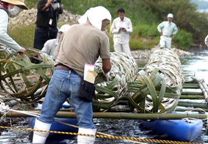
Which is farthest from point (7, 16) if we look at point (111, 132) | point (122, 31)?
point (122, 31)

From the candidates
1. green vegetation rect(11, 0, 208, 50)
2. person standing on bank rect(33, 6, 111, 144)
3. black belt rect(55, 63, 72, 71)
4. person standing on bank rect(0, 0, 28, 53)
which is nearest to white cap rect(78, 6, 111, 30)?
person standing on bank rect(33, 6, 111, 144)

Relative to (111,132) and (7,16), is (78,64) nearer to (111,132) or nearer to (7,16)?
(7,16)

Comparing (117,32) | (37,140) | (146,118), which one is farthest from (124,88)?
(117,32)

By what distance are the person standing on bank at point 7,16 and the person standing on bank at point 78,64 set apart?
106cm

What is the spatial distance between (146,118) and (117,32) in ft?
25.8

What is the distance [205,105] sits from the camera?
299 inches

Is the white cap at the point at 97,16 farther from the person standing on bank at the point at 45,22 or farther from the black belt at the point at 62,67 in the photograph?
the person standing on bank at the point at 45,22

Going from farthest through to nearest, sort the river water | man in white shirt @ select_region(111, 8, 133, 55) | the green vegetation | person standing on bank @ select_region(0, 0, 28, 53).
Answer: the green vegetation → man in white shirt @ select_region(111, 8, 133, 55) → the river water → person standing on bank @ select_region(0, 0, 28, 53)

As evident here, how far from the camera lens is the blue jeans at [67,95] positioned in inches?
197

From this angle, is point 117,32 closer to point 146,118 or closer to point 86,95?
point 146,118

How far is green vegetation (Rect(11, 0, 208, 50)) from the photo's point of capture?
38156 mm

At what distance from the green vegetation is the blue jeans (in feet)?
101

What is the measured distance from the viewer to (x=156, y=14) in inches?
1875

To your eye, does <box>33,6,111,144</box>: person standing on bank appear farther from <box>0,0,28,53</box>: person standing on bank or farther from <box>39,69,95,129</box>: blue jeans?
<box>0,0,28,53</box>: person standing on bank
